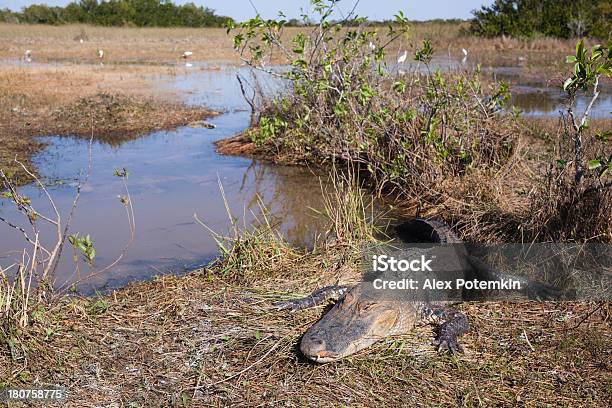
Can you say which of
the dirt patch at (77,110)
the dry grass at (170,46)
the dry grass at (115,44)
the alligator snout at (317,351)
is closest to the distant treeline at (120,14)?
the dry grass at (115,44)

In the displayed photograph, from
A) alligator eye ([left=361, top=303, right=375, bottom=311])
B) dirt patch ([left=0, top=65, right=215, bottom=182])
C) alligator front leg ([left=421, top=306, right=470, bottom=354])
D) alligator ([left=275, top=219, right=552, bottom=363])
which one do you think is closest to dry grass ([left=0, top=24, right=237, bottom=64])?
dirt patch ([left=0, top=65, right=215, bottom=182])

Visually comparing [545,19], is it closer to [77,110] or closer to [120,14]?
[77,110]

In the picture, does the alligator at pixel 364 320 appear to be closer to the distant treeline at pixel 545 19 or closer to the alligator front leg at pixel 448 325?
the alligator front leg at pixel 448 325

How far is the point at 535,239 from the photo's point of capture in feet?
17.5

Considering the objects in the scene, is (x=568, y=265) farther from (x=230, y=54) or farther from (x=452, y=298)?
(x=230, y=54)

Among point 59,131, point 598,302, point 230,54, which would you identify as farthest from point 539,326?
point 230,54

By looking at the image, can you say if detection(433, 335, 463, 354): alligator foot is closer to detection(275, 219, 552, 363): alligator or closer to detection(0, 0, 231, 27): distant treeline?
detection(275, 219, 552, 363): alligator

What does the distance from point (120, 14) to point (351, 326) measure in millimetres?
48940

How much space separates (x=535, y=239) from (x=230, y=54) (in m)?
26.3

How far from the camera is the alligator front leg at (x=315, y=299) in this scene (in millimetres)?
4469

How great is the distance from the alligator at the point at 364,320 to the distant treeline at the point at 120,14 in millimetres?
44710

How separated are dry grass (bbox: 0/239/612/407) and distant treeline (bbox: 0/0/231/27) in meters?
44.8

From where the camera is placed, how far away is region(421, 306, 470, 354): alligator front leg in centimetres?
398

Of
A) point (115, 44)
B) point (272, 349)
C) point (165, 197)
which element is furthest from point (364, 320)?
point (115, 44)
